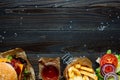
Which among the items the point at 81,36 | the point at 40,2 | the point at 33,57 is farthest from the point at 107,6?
the point at 33,57

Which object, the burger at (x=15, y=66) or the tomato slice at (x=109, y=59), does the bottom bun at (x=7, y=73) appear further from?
the tomato slice at (x=109, y=59)

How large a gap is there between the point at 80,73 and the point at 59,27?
378mm

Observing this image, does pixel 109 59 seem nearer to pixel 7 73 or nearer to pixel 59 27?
pixel 59 27

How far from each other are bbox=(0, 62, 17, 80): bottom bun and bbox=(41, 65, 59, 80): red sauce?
0.25 m

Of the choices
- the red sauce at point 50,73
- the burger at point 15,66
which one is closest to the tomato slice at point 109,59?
the red sauce at point 50,73

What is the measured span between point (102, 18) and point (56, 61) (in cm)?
47

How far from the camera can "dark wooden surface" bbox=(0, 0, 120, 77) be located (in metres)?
2.43

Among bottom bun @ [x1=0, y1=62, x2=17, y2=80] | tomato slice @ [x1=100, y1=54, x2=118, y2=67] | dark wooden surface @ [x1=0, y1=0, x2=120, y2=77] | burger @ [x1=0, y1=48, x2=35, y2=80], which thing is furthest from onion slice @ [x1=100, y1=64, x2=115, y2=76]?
bottom bun @ [x1=0, y1=62, x2=17, y2=80]

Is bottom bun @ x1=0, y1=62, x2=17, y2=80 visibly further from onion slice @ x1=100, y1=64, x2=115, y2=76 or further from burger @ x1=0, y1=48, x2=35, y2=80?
onion slice @ x1=100, y1=64, x2=115, y2=76

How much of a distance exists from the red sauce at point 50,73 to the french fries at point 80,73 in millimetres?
106

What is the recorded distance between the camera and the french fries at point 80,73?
7.66 ft

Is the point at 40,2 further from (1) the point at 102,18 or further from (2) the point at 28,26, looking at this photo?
(1) the point at 102,18

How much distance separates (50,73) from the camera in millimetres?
2398

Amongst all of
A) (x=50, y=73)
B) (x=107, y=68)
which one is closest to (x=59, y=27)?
(x=50, y=73)
